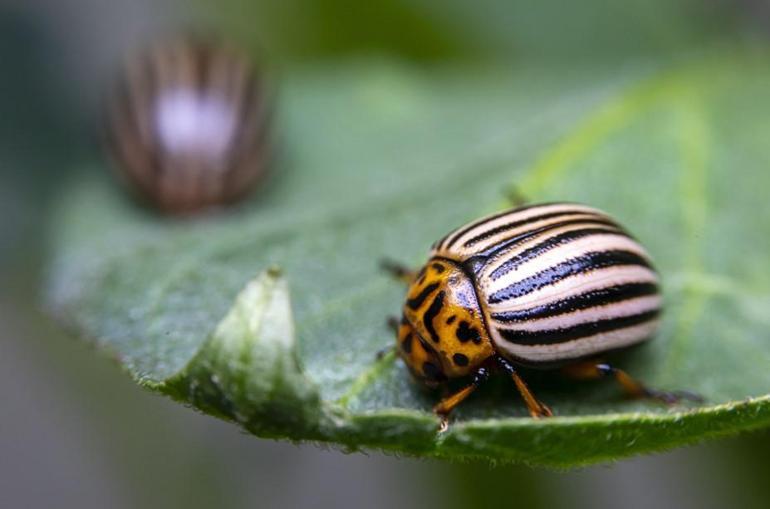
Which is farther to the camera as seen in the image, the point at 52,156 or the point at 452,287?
the point at 52,156

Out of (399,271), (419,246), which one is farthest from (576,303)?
→ (419,246)

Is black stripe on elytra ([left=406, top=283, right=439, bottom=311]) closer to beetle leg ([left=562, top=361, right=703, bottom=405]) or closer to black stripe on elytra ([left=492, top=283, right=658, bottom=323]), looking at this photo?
black stripe on elytra ([left=492, top=283, right=658, bottom=323])

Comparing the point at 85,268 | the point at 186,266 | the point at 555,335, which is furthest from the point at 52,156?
the point at 555,335

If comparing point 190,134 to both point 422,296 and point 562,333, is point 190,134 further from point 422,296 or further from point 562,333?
point 562,333

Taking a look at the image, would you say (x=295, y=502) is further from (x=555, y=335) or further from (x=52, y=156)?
(x=555, y=335)

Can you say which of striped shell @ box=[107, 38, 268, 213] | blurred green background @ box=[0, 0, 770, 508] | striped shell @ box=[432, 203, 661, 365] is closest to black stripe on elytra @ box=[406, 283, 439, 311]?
striped shell @ box=[432, 203, 661, 365]

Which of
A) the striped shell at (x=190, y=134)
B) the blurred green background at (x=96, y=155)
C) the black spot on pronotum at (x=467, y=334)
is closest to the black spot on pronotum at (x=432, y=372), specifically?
the black spot on pronotum at (x=467, y=334)

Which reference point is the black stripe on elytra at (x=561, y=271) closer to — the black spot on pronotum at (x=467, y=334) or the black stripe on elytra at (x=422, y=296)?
the black spot on pronotum at (x=467, y=334)
